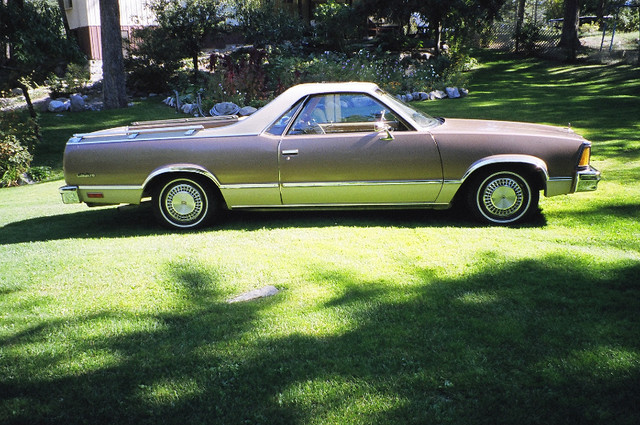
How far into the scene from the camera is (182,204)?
6.56m

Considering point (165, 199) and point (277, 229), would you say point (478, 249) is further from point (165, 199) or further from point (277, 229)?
point (165, 199)

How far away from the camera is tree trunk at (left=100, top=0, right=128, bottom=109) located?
17.1 m

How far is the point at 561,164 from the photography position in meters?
6.00

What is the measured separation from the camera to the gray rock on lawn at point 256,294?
14.8 ft

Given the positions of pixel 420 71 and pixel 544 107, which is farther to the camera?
pixel 420 71

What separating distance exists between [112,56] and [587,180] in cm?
1537

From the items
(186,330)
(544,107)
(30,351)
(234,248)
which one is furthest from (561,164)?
(544,107)

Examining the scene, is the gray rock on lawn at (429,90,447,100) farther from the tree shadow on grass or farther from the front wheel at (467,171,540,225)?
the tree shadow on grass

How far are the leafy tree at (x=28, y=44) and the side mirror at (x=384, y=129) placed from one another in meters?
11.0

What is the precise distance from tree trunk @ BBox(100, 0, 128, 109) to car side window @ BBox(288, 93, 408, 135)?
13072 mm

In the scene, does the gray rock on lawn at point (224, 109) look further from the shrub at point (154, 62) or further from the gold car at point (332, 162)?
the gold car at point (332, 162)

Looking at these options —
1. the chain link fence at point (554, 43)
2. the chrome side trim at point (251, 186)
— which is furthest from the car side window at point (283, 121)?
the chain link fence at point (554, 43)

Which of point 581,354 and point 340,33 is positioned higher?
point 340,33

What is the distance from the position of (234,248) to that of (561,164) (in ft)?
11.5
